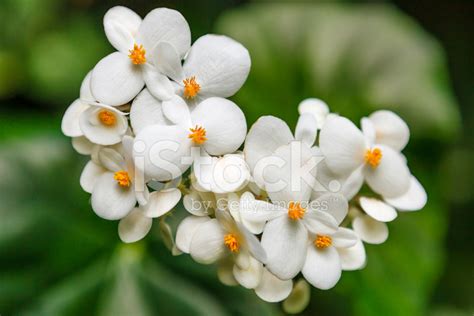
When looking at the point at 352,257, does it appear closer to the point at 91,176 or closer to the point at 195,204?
the point at 195,204

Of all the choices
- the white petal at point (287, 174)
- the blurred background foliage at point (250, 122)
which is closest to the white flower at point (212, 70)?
the white petal at point (287, 174)

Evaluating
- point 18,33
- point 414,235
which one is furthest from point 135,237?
point 18,33

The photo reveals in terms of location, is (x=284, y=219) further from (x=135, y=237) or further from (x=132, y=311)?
(x=132, y=311)

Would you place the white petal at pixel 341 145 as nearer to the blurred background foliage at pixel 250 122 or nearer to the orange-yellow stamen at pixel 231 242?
the orange-yellow stamen at pixel 231 242

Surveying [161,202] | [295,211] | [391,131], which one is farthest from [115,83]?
[391,131]

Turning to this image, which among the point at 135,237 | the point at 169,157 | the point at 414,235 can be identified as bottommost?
the point at 414,235
